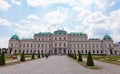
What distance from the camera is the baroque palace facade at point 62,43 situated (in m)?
94.2

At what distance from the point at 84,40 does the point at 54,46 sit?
71.0 feet

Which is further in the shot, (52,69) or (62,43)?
(62,43)

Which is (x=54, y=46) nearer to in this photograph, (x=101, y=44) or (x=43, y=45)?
(x=43, y=45)

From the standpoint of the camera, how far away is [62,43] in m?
92.1

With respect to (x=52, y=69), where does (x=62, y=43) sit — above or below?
above

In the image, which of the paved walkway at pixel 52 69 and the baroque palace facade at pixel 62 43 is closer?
the paved walkway at pixel 52 69

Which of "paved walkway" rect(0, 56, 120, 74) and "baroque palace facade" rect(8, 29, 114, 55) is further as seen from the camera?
"baroque palace facade" rect(8, 29, 114, 55)

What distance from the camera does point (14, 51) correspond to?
95125 millimetres

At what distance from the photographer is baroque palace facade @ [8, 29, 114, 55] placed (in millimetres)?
94250

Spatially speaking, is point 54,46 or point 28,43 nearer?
point 54,46

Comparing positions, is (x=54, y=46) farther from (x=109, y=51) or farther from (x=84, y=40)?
(x=109, y=51)

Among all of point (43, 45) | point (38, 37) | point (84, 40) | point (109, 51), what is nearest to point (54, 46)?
point (43, 45)

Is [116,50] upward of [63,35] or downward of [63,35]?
downward

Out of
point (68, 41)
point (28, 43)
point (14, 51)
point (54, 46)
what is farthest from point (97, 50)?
point (14, 51)
